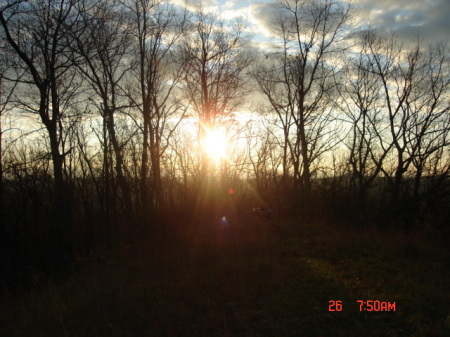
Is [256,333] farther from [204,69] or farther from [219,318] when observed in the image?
[204,69]

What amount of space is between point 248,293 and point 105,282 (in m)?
3.93

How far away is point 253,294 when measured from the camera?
691 centimetres

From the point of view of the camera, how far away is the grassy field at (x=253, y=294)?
549 centimetres

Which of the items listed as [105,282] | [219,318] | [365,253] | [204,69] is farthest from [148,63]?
[219,318]

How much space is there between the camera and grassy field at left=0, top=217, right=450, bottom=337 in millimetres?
5488

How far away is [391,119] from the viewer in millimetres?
22125
